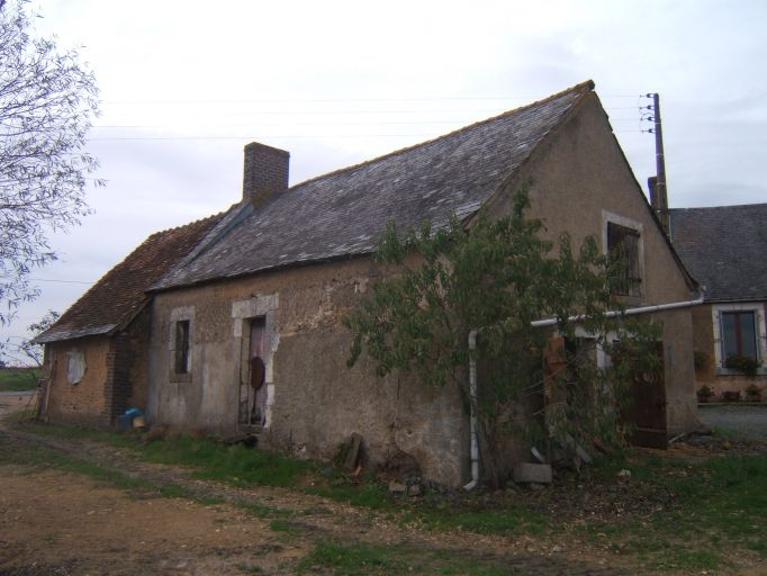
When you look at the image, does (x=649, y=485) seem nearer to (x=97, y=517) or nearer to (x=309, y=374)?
(x=309, y=374)

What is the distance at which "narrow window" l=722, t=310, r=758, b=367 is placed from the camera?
789 inches

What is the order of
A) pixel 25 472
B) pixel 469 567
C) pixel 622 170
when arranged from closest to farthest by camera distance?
pixel 469 567 → pixel 25 472 → pixel 622 170

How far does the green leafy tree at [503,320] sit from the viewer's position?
7180 millimetres

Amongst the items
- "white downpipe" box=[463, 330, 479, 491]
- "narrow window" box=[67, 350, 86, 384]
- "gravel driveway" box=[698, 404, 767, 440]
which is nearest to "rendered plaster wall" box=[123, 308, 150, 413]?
"narrow window" box=[67, 350, 86, 384]

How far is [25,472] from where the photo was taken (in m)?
10.0

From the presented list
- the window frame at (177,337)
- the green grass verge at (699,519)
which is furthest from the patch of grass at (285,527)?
the window frame at (177,337)

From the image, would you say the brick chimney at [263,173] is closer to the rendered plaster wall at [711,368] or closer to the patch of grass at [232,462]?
the patch of grass at [232,462]

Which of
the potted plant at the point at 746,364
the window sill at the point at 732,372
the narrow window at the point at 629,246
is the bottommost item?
the window sill at the point at 732,372

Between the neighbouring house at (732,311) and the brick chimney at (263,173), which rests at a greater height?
the brick chimney at (263,173)

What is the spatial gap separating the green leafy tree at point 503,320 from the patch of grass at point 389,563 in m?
2.01

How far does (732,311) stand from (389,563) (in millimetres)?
18140

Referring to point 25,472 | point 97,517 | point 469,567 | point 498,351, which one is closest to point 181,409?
point 25,472

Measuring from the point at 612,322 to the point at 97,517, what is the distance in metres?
5.96

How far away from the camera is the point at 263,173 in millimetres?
17359
